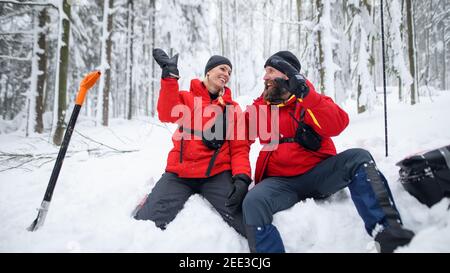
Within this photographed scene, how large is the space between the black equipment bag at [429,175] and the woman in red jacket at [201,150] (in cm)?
161

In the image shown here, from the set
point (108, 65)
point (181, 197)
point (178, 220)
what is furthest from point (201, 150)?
point (108, 65)

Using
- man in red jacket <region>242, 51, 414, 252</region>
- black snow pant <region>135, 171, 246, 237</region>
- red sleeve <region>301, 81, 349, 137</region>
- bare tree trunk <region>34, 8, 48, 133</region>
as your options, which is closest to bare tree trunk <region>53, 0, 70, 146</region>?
bare tree trunk <region>34, 8, 48, 133</region>

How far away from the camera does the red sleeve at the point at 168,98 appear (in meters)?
3.03

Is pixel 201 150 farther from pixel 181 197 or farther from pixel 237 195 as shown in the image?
pixel 237 195

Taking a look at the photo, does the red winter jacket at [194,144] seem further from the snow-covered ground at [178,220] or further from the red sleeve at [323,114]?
the red sleeve at [323,114]

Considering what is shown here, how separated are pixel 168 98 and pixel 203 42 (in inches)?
480

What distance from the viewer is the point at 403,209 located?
8.03 feet

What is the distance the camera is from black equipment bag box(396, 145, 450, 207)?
219 centimetres

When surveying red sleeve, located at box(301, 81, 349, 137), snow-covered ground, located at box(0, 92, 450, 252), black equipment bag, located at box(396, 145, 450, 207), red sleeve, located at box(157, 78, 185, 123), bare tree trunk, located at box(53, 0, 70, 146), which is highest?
bare tree trunk, located at box(53, 0, 70, 146)

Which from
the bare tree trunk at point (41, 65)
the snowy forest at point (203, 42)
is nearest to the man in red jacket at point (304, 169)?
the snowy forest at point (203, 42)

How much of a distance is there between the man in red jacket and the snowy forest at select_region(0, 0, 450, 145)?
13.3 ft

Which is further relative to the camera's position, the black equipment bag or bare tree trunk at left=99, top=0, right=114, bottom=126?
bare tree trunk at left=99, top=0, right=114, bottom=126

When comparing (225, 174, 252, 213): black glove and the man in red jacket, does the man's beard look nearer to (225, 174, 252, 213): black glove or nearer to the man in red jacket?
the man in red jacket

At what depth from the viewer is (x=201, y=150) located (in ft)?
10.1
